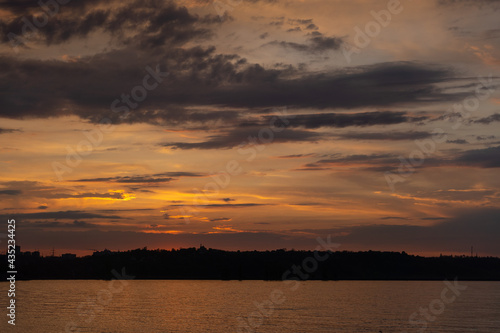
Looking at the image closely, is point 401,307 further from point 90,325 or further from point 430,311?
point 90,325

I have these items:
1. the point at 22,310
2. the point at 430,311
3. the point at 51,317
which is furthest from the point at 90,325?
the point at 430,311

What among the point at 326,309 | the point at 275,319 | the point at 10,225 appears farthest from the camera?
the point at 326,309

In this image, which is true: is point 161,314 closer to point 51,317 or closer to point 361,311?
point 51,317

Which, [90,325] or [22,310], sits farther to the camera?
[22,310]

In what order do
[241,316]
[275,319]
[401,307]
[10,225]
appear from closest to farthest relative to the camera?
[10,225], [275,319], [241,316], [401,307]

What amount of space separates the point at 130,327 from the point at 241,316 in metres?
35.8

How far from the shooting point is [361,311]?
17450 centimetres

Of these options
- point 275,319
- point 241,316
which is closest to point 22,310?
point 241,316

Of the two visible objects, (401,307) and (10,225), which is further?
(401,307)

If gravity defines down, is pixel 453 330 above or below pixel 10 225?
below

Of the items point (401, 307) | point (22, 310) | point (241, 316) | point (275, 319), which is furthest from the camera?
point (401, 307)

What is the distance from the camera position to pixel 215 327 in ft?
434

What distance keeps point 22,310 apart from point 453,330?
118 m

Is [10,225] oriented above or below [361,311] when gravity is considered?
above
